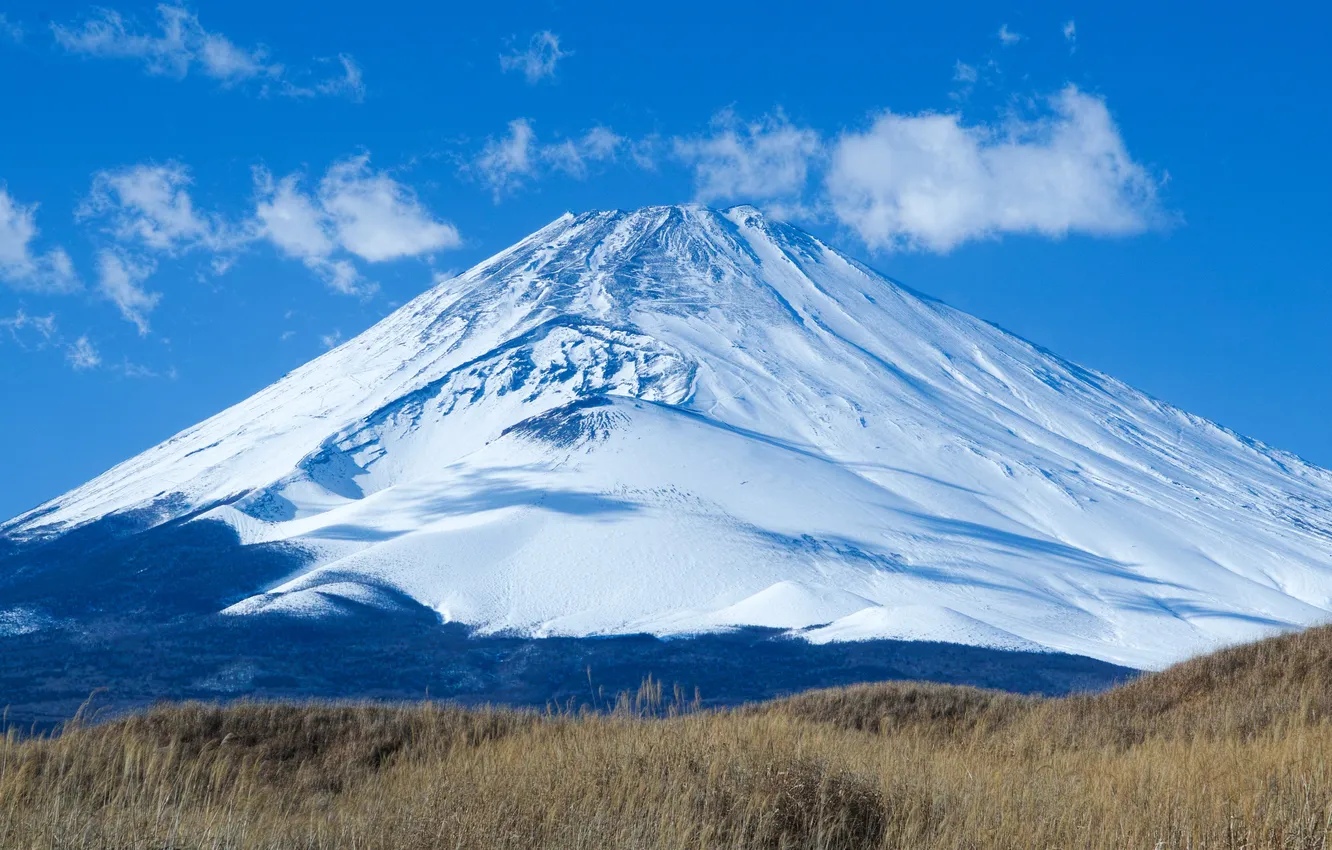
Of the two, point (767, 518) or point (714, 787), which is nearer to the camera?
point (714, 787)

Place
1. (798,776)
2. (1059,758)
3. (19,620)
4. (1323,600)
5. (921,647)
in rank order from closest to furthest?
(798,776)
(1059,758)
(921,647)
(19,620)
(1323,600)

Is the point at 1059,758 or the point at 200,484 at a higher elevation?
the point at 200,484

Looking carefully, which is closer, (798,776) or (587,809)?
(587,809)

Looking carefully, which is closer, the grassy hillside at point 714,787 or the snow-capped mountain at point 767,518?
the grassy hillside at point 714,787

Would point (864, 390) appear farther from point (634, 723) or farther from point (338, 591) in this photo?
point (634, 723)

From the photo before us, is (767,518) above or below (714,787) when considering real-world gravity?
above

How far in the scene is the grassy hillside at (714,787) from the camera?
6.64 metres

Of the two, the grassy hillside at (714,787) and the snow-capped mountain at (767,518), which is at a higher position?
the snow-capped mountain at (767,518)

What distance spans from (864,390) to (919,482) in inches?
1263

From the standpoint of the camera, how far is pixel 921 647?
325ft

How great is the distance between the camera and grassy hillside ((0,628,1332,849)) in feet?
21.8

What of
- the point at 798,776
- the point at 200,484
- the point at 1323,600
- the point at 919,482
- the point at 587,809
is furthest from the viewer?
the point at 200,484

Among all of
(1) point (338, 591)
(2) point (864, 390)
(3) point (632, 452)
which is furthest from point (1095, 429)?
(1) point (338, 591)

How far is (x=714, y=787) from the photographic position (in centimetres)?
773
